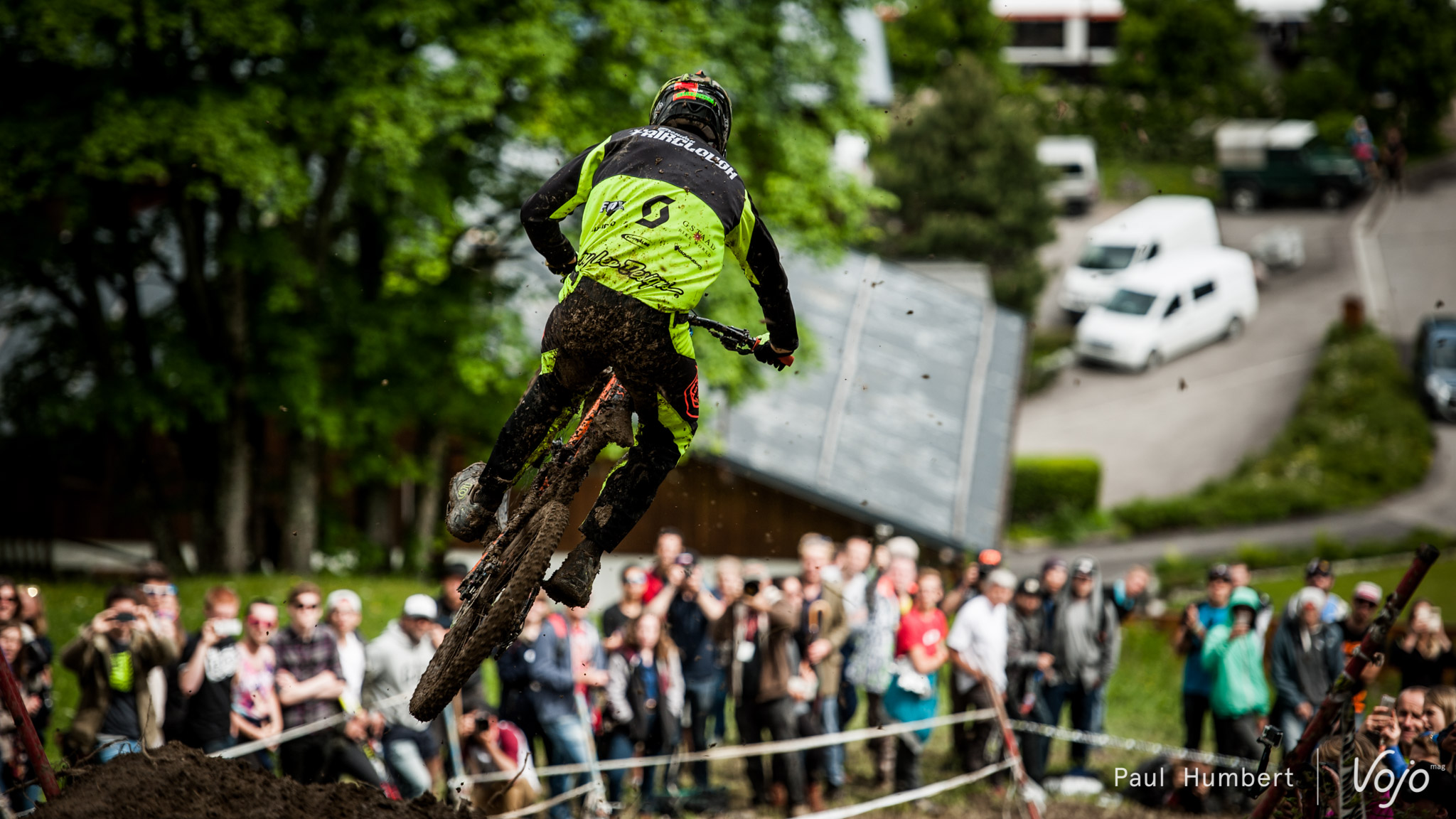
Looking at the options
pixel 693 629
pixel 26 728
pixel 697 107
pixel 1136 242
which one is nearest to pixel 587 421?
pixel 697 107

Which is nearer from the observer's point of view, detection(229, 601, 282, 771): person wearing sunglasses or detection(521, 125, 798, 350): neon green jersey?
detection(521, 125, 798, 350): neon green jersey

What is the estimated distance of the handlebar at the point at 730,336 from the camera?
5750mm

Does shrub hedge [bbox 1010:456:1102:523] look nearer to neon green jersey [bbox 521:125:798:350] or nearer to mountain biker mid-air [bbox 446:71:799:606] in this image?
mountain biker mid-air [bbox 446:71:799:606]

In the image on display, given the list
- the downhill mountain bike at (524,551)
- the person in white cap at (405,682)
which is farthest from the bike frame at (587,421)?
the person in white cap at (405,682)

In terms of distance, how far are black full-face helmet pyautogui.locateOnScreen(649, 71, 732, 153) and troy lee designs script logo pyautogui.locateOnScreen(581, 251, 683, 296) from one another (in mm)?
798

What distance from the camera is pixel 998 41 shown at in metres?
41.9

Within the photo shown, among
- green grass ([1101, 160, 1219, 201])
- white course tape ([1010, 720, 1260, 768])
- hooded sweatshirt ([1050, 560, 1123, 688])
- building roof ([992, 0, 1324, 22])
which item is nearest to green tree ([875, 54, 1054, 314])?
green grass ([1101, 160, 1219, 201])

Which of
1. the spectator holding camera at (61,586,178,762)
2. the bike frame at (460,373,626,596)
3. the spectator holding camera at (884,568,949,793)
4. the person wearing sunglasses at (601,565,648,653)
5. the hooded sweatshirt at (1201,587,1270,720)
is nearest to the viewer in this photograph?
the bike frame at (460,373,626,596)

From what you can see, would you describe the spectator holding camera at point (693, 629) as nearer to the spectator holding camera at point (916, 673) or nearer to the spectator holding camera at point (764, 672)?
the spectator holding camera at point (764, 672)

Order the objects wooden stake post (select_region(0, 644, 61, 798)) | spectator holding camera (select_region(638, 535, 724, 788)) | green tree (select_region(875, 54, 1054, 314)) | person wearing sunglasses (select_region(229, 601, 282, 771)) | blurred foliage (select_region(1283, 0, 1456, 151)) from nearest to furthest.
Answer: wooden stake post (select_region(0, 644, 61, 798)) → person wearing sunglasses (select_region(229, 601, 282, 771)) → spectator holding camera (select_region(638, 535, 724, 788)) → green tree (select_region(875, 54, 1054, 314)) → blurred foliage (select_region(1283, 0, 1456, 151))

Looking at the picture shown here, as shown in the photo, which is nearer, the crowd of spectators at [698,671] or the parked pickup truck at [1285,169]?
the crowd of spectators at [698,671]

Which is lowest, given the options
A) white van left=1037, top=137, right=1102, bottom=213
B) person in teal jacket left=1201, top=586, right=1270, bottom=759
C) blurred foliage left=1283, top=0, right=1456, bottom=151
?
person in teal jacket left=1201, top=586, right=1270, bottom=759

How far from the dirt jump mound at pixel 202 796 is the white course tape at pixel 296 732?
5.95 ft

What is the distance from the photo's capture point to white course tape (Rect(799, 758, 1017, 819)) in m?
9.58
